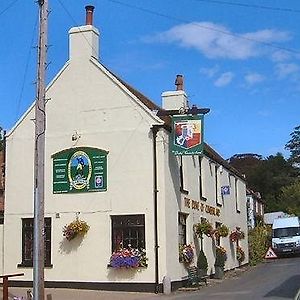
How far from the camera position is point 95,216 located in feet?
71.9

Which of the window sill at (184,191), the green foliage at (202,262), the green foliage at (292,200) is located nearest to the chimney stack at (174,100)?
the window sill at (184,191)

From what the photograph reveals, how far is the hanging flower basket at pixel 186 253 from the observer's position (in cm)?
2253

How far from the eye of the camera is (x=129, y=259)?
20766 millimetres

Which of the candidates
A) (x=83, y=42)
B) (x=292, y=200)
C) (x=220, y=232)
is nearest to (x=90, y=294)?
(x=220, y=232)

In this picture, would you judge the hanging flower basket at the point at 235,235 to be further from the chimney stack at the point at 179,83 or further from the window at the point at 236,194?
the chimney stack at the point at 179,83

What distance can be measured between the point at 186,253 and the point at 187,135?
4.74m

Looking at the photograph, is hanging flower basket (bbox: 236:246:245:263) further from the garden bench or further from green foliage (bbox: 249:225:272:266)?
the garden bench

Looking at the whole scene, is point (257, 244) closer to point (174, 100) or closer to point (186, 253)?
point (174, 100)

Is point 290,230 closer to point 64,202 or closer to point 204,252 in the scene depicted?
point 204,252

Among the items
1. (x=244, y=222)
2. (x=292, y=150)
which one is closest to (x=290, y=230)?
(x=244, y=222)

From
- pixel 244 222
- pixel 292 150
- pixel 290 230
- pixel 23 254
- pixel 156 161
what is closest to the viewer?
pixel 156 161

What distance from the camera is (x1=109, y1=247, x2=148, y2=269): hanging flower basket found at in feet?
68.1

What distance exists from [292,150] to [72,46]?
298 ft

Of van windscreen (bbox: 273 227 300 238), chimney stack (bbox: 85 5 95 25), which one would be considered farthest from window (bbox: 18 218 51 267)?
van windscreen (bbox: 273 227 300 238)
